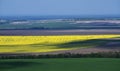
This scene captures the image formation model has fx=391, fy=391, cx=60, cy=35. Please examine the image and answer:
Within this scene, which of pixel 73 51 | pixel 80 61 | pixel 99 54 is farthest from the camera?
pixel 73 51

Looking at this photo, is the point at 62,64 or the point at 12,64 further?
the point at 12,64

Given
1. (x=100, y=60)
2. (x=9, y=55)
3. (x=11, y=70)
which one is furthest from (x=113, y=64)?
(x=9, y=55)

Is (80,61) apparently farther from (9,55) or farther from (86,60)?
(9,55)

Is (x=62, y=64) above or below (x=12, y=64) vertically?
below

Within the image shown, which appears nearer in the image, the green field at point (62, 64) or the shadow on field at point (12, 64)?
Result: the green field at point (62, 64)

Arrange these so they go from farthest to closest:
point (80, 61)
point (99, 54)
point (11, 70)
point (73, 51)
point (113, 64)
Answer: point (73, 51) < point (99, 54) < point (80, 61) < point (113, 64) < point (11, 70)

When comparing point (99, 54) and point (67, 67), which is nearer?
point (67, 67)

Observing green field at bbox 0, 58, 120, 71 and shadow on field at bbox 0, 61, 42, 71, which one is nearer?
→ green field at bbox 0, 58, 120, 71
